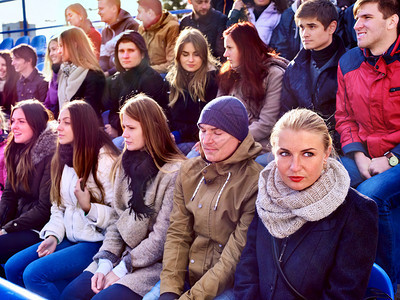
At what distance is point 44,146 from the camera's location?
3.28 m

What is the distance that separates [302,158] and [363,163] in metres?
0.98

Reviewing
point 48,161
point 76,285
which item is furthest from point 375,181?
point 48,161

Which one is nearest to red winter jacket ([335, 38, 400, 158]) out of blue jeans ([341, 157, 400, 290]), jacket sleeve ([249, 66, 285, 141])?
blue jeans ([341, 157, 400, 290])

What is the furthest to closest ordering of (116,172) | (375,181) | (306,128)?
(116,172)
(375,181)
(306,128)

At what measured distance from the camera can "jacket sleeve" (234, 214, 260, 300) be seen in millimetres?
1800

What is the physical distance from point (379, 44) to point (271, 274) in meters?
1.58

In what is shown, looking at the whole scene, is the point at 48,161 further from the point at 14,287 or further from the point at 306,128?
the point at 306,128

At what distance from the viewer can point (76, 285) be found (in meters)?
2.38

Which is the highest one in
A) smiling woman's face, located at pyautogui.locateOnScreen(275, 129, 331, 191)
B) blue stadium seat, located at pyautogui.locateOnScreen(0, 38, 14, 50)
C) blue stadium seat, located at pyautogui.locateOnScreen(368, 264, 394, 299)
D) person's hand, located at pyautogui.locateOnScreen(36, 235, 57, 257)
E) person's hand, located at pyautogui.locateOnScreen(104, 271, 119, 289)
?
blue stadium seat, located at pyautogui.locateOnScreen(0, 38, 14, 50)

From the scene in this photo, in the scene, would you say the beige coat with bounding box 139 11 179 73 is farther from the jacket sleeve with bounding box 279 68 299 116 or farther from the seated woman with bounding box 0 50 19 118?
the jacket sleeve with bounding box 279 68 299 116

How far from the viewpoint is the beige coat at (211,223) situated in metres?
1.99

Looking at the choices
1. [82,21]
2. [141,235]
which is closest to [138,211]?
[141,235]

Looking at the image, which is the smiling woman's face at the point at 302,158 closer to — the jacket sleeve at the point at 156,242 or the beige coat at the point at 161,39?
the jacket sleeve at the point at 156,242

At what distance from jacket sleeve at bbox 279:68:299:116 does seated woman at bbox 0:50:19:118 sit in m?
3.96
